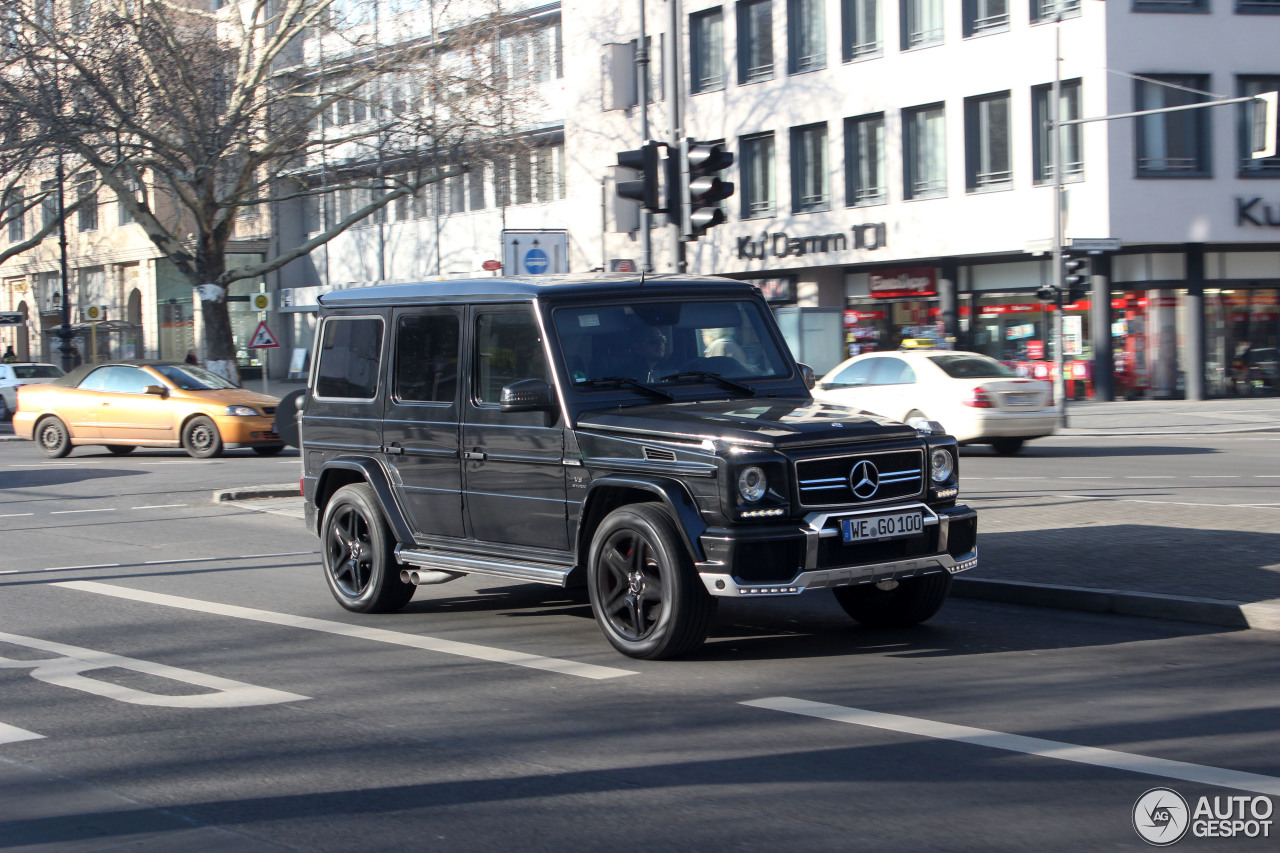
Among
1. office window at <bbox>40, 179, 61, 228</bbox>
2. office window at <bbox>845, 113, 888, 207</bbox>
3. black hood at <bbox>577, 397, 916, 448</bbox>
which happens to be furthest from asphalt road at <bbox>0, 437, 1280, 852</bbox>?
office window at <bbox>40, 179, 61, 228</bbox>

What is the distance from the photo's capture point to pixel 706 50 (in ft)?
136

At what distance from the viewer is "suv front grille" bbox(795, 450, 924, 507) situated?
6.89m

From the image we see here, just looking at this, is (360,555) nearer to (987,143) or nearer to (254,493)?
(254,493)

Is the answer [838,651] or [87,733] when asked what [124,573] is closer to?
[87,733]

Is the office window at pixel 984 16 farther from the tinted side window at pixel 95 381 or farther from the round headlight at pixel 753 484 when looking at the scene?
the round headlight at pixel 753 484

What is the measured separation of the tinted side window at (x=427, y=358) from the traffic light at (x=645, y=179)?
15.5 feet

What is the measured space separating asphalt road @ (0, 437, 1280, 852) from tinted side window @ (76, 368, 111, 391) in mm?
14103

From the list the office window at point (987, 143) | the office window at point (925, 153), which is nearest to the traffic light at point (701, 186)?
the office window at point (987, 143)

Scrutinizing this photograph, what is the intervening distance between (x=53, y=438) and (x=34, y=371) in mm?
16594

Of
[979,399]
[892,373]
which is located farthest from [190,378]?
[979,399]

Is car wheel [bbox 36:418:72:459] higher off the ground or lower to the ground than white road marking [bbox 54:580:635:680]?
higher

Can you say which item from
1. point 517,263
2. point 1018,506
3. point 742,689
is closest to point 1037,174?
point 517,263

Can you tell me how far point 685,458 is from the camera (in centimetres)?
693

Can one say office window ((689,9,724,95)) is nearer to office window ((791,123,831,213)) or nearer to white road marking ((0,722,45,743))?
office window ((791,123,831,213))
